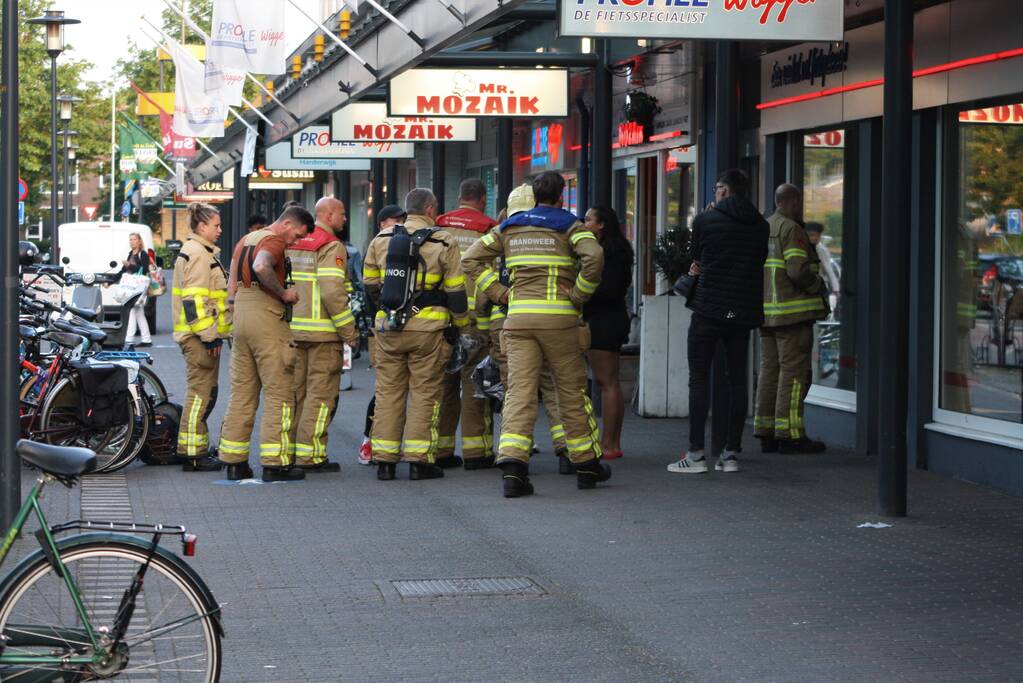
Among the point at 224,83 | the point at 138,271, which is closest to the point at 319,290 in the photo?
the point at 224,83

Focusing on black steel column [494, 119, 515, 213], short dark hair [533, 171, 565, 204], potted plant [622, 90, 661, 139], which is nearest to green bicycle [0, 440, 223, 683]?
short dark hair [533, 171, 565, 204]

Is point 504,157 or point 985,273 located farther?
point 504,157

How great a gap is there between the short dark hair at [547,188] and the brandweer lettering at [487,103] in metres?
5.34

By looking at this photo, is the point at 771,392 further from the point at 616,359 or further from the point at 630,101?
the point at 630,101

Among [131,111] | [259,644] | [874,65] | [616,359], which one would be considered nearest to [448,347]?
[616,359]

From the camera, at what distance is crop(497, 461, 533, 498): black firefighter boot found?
10.2 meters

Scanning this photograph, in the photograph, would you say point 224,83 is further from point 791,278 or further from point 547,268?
point 547,268

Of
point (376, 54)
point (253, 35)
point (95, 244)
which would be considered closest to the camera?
point (376, 54)

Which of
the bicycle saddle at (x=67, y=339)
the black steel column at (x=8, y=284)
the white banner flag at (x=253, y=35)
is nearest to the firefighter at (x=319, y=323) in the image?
the bicycle saddle at (x=67, y=339)

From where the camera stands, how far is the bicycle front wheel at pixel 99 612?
4.95 m

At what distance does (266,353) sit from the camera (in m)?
10.8

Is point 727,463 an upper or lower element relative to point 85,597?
lower

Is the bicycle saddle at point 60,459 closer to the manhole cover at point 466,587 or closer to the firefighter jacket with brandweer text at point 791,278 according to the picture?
the manhole cover at point 466,587

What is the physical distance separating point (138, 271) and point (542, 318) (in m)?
15.5
